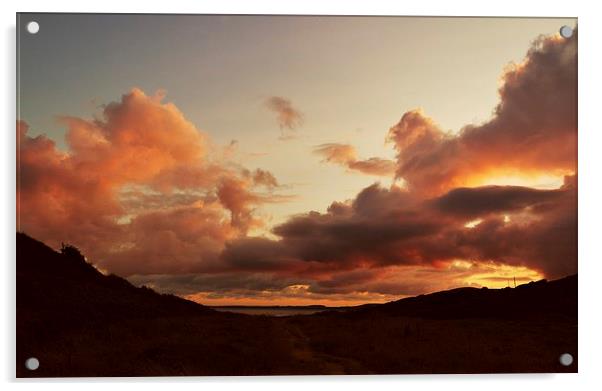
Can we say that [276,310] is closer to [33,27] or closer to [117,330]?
[117,330]

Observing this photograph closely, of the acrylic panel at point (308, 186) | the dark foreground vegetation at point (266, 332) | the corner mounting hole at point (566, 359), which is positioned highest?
the acrylic panel at point (308, 186)

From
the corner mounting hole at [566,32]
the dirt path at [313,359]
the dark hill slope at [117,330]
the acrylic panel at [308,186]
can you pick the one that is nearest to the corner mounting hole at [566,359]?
the acrylic panel at [308,186]

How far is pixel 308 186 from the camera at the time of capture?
25.0 feet

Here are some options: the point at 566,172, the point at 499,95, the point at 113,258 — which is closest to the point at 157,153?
the point at 113,258

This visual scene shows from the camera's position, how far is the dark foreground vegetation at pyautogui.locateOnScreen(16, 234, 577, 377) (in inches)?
289

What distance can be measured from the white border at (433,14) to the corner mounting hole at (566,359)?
12 centimetres

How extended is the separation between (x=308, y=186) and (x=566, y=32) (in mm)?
3382

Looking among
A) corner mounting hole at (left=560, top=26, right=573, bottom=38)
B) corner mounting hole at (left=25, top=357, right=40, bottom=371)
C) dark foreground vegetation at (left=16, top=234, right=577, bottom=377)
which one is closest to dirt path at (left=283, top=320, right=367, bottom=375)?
dark foreground vegetation at (left=16, top=234, right=577, bottom=377)

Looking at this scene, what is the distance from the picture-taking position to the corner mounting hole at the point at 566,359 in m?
7.60

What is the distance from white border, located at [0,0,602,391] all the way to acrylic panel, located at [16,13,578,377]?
117 mm

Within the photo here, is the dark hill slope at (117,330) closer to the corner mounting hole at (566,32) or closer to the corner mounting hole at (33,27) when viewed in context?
the corner mounting hole at (33,27)

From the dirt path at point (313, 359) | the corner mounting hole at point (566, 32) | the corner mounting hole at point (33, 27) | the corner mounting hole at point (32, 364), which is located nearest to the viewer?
the corner mounting hole at point (32, 364)

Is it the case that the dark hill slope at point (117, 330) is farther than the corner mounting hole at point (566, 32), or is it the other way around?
the corner mounting hole at point (566, 32)

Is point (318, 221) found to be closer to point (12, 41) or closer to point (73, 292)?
point (73, 292)
